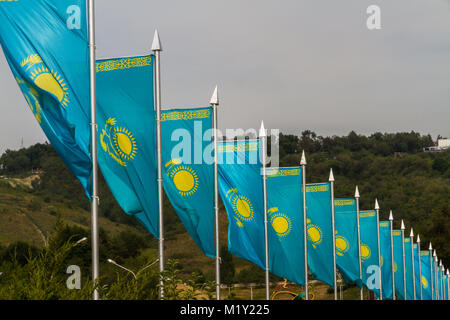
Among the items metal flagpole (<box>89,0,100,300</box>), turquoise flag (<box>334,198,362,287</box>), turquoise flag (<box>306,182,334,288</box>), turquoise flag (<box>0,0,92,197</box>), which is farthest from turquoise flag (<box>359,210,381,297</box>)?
turquoise flag (<box>0,0,92,197</box>)

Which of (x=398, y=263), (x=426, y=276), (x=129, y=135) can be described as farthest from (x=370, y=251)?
(x=129, y=135)

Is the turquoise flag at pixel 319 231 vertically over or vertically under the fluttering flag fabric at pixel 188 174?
under

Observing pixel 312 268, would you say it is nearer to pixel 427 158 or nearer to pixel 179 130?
pixel 179 130

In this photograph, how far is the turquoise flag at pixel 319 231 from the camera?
91.1 feet

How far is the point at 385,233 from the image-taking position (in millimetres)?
46781

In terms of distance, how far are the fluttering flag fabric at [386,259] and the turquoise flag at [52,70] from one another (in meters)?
31.2

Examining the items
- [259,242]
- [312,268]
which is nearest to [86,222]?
[312,268]

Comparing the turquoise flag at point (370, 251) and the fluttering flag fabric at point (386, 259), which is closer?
the turquoise flag at point (370, 251)

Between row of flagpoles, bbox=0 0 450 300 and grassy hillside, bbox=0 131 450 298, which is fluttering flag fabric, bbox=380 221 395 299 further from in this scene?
row of flagpoles, bbox=0 0 450 300

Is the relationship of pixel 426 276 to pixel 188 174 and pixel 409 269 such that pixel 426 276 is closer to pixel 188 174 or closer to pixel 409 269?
pixel 409 269

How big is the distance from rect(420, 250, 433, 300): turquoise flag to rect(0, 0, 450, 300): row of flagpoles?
36166 millimetres

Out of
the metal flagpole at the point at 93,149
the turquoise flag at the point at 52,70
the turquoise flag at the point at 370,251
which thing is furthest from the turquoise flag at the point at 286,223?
the turquoise flag at the point at 370,251

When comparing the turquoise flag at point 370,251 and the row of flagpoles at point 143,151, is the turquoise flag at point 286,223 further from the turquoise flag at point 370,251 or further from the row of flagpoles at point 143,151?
the turquoise flag at point 370,251

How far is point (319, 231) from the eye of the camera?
28.1 meters
